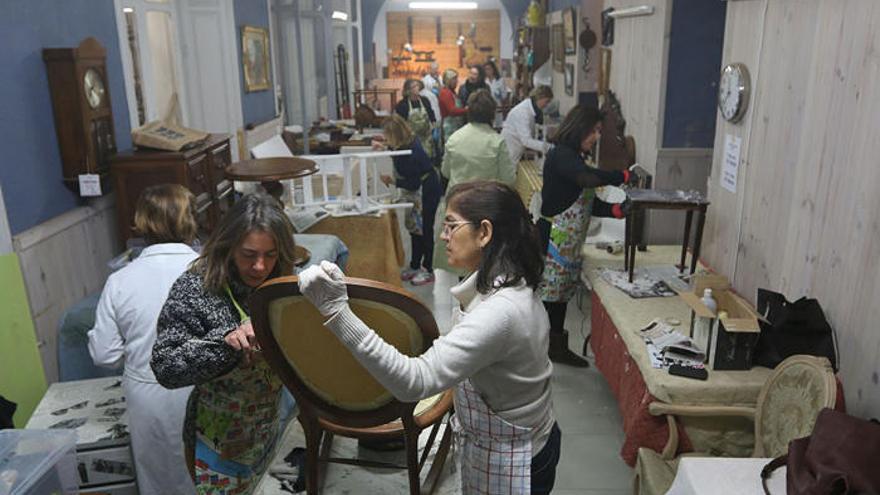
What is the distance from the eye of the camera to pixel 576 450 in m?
3.58

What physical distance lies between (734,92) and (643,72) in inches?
63.4

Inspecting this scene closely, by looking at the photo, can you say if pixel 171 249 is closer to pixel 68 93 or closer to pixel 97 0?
pixel 68 93

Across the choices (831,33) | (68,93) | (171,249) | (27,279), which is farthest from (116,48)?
(831,33)

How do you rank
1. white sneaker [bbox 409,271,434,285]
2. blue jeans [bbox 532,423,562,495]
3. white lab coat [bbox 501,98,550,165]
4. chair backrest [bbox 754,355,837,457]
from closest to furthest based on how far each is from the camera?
blue jeans [bbox 532,423,562,495] < chair backrest [bbox 754,355,837,457] < white sneaker [bbox 409,271,434,285] < white lab coat [bbox 501,98,550,165]

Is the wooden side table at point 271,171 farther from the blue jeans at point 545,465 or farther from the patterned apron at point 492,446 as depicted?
the blue jeans at point 545,465

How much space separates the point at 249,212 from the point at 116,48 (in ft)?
10.0

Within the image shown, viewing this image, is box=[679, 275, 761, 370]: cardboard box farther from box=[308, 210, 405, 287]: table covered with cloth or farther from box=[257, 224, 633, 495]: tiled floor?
box=[308, 210, 405, 287]: table covered with cloth

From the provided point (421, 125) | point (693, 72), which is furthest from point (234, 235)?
point (421, 125)

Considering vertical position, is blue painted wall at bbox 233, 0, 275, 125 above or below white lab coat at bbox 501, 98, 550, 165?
above

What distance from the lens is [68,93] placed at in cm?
349

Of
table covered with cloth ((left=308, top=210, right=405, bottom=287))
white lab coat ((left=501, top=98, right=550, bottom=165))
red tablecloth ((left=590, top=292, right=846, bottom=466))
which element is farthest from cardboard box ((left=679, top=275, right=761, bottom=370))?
white lab coat ((left=501, top=98, right=550, bottom=165))

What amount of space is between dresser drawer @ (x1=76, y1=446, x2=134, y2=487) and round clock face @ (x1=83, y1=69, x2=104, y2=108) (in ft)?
6.29

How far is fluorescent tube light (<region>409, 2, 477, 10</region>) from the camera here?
54.5 feet

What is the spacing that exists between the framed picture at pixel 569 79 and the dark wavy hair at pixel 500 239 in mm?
6762
